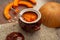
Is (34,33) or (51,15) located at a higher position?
(51,15)

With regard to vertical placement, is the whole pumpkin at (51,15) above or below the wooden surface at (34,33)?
above

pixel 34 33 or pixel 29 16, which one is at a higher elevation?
pixel 29 16

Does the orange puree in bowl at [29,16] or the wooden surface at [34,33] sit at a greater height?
the orange puree in bowl at [29,16]

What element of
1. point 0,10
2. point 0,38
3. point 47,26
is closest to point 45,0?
point 47,26

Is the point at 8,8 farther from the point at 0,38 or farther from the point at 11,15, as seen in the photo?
the point at 0,38
